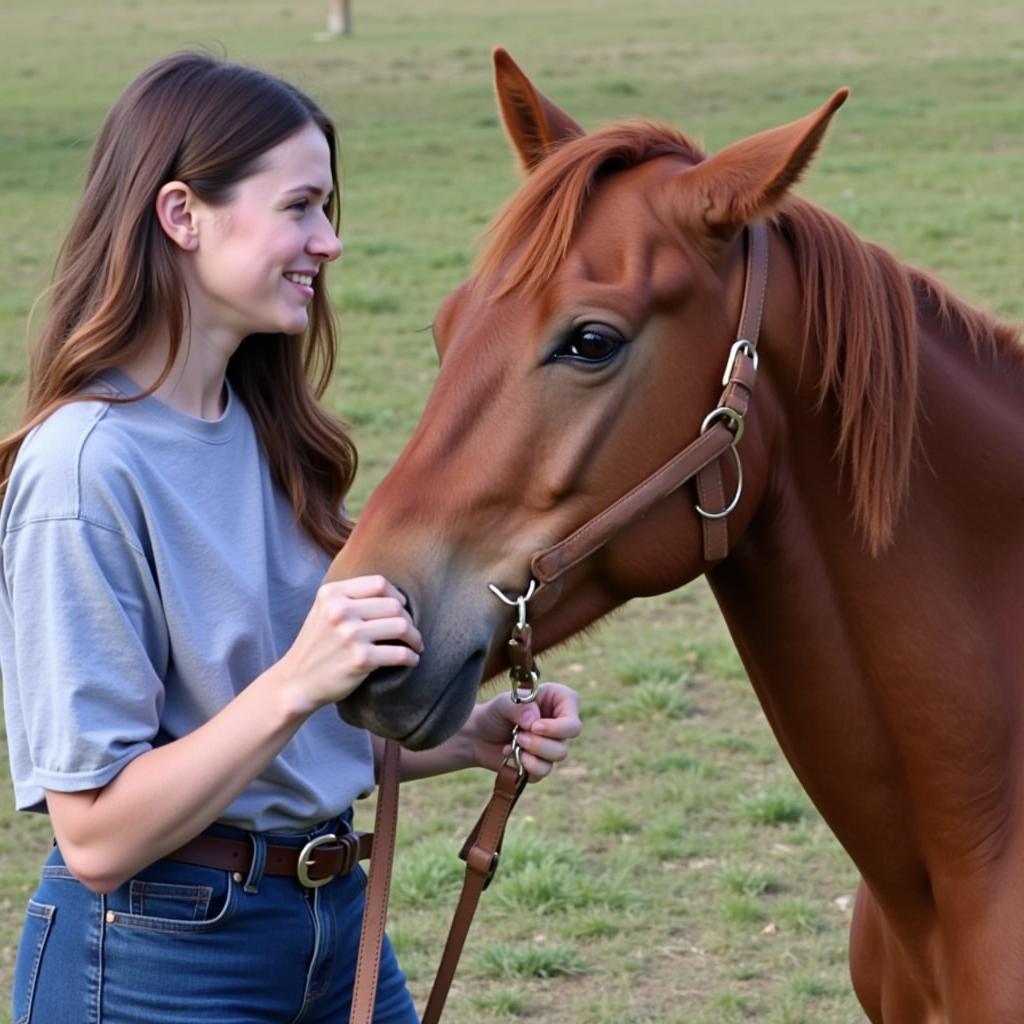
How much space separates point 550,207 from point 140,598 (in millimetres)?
765

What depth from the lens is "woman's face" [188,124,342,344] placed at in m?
2.37

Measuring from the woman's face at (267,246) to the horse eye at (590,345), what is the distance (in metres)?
0.44

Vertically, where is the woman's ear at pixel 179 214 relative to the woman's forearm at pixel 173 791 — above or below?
above

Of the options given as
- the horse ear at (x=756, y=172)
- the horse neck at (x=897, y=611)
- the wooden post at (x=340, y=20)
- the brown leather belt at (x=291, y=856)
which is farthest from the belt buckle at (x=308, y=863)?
the wooden post at (x=340, y=20)

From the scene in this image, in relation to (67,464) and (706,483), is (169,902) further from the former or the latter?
(706,483)

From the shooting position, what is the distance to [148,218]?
238cm

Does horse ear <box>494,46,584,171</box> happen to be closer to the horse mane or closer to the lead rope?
the horse mane

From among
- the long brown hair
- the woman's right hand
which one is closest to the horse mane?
the long brown hair

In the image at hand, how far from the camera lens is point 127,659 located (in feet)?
7.11

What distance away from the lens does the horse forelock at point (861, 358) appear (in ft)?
7.66

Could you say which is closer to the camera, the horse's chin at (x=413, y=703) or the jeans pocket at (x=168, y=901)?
the horse's chin at (x=413, y=703)

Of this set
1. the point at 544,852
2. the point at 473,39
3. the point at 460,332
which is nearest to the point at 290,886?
the point at 460,332

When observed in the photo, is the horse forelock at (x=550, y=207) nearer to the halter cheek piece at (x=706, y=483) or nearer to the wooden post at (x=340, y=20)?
the halter cheek piece at (x=706, y=483)

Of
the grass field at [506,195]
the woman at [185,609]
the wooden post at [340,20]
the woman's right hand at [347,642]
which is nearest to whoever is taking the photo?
the woman's right hand at [347,642]
